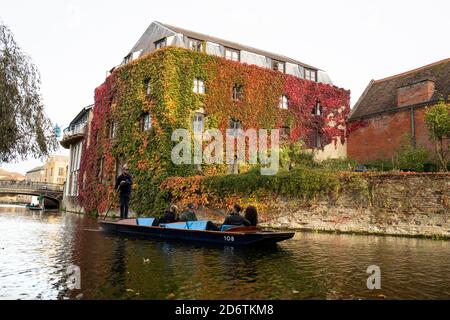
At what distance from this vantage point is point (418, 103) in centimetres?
2505

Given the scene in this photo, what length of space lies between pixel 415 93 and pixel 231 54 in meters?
13.0

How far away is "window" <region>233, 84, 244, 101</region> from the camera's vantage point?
26.6m

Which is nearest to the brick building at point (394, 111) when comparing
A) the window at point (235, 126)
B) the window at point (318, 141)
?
the window at point (318, 141)

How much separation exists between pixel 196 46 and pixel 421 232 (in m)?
18.2

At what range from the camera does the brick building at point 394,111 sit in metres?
25.0

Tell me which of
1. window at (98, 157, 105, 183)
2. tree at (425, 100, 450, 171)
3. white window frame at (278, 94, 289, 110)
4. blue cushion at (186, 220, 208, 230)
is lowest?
blue cushion at (186, 220, 208, 230)

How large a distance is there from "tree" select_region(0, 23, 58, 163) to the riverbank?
10159 mm

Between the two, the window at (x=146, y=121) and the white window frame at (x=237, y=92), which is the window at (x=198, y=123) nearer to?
the window at (x=146, y=121)

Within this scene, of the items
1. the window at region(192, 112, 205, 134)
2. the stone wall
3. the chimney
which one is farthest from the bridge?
the chimney

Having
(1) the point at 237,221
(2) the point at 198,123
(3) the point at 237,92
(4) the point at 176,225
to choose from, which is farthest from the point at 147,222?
(3) the point at 237,92

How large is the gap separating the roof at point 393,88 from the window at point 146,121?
53.5 ft

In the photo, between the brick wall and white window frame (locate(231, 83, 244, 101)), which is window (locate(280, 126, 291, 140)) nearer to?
white window frame (locate(231, 83, 244, 101))
